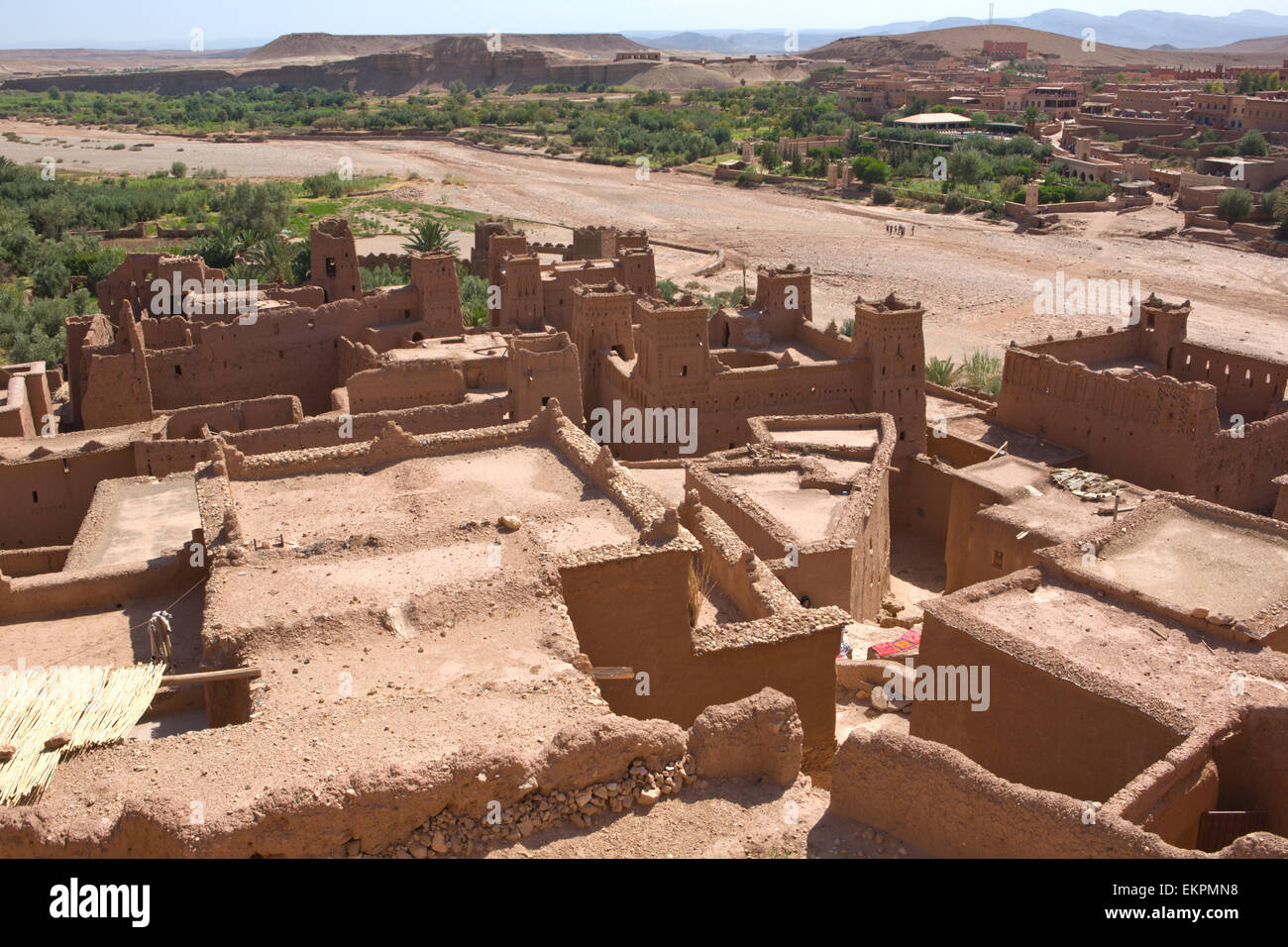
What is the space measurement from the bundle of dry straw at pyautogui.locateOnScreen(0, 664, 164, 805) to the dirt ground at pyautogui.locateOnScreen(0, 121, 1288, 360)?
32713 mm

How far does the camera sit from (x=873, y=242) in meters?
60.1

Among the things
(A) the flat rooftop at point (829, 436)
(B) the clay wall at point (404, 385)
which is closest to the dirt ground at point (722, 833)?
(A) the flat rooftop at point (829, 436)

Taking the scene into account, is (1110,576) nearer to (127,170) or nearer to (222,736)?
(222,736)

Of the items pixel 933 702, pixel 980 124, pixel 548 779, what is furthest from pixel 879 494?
pixel 980 124

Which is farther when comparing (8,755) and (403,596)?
(403,596)

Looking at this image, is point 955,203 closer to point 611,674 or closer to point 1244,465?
point 1244,465

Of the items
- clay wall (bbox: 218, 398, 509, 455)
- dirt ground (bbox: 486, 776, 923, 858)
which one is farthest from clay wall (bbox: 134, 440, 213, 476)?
dirt ground (bbox: 486, 776, 923, 858)

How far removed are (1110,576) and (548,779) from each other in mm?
8209

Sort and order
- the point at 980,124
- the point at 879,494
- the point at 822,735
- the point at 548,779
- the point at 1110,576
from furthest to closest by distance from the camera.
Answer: the point at 980,124, the point at 879,494, the point at 1110,576, the point at 822,735, the point at 548,779

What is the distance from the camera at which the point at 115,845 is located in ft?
23.8

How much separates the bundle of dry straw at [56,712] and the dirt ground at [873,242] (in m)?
32.7

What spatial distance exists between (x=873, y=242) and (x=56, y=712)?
55754mm

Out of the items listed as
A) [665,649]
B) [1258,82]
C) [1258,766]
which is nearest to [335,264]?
[665,649]
